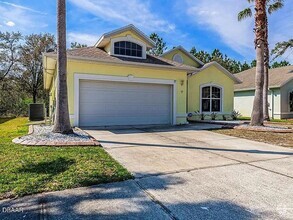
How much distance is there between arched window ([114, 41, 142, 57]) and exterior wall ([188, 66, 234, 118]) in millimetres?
4837

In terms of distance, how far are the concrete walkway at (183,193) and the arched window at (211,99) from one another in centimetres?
1161

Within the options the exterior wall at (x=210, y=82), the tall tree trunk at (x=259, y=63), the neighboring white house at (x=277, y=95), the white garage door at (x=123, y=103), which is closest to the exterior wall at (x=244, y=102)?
the neighboring white house at (x=277, y=95)

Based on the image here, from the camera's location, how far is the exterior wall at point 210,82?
17.0 metres

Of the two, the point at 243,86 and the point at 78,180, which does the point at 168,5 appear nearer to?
the point at 78,180

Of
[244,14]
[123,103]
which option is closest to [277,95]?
[244,14]

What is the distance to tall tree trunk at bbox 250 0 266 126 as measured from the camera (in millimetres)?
12055

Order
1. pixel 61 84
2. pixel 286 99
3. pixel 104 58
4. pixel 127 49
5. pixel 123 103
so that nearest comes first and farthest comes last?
pixel 61 84 → pixel 104 58 → pixel 123 103 → pixel 127 49 → pixel 286 99

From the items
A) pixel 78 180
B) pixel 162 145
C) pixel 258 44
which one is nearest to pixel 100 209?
pixel 78 180

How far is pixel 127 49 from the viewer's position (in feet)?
44.6

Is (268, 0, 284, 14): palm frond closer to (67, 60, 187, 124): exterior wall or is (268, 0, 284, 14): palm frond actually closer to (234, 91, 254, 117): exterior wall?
(234, 91, 254, 117): exterior wall

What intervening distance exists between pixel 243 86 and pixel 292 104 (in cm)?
468

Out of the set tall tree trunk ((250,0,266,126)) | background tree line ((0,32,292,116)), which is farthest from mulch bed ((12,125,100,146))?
background tree line ((0,32,292,116))

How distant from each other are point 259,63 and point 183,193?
Answer: 10.6 meters

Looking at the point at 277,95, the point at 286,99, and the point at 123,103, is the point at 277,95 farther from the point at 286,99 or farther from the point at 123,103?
the point at 123,103
